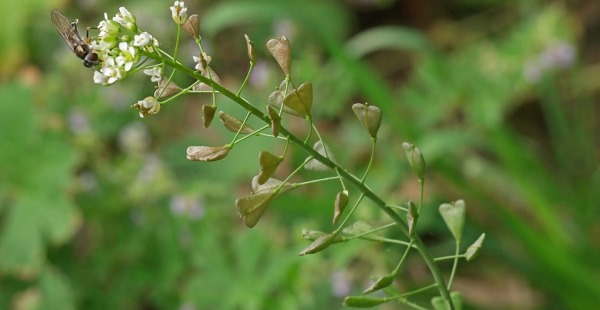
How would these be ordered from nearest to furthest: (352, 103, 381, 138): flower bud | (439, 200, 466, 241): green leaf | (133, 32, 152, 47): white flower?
1. (133, 32, 152, 47): white flower
2. (352, 103, 381, 138): flower bud
3. (439, 200, 466, 241): green leaf

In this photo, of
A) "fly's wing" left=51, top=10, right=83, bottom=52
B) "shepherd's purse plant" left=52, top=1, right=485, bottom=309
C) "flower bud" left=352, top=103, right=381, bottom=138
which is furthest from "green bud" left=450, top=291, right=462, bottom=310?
"fly's wing" left=51, top=10, right=83, bottom=52

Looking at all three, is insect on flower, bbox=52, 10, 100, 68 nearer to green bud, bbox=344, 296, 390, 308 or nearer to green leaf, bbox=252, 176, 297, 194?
green leaf, bbox=252, 176, 297, 194

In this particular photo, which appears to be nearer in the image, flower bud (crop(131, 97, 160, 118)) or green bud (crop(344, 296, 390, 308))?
flower bud (crop(131, 97, 160, 118))

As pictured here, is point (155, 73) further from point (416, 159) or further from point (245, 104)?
point (416, 159)

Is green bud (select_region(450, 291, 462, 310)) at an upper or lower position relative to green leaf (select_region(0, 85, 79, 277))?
upper

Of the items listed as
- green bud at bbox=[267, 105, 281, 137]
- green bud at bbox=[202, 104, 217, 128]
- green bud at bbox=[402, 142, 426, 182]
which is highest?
green bud at bbox=[267, 105, 281, 137]

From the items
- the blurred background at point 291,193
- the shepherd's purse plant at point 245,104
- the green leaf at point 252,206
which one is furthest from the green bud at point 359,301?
the blurred background at point 291,193

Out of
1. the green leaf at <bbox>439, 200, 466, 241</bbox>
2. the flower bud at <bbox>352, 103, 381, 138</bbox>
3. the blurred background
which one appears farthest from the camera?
the blurred background
